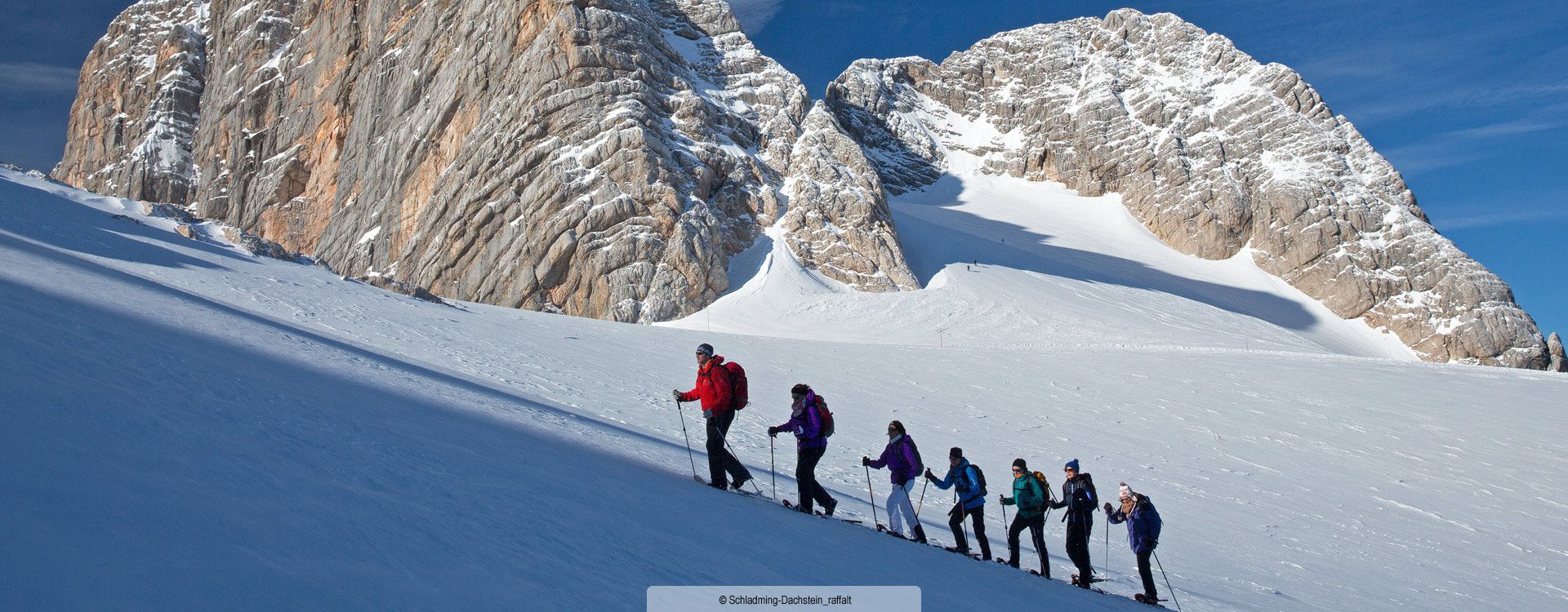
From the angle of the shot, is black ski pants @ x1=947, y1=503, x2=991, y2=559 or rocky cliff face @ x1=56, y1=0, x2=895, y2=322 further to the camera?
rocky cliff face @ x1=56, y1=0, x2=895, y2=322

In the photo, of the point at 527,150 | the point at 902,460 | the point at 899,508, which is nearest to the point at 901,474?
the point at 902,460

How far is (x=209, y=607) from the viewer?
9.60 ft

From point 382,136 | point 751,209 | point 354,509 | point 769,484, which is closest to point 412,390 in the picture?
point 769,484

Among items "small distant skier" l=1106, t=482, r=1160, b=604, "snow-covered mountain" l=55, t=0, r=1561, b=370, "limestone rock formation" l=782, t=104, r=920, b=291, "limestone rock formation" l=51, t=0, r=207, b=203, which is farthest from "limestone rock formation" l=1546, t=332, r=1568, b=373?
"limestone rock formation" l=51, t=0, r=207, b=203

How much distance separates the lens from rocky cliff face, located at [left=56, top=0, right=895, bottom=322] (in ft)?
161

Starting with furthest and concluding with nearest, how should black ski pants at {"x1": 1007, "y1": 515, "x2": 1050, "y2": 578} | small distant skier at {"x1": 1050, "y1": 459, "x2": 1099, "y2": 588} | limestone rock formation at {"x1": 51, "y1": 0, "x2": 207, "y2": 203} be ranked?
limestone rock formation at {"x1": 51, "y1": 0, "x2": 207, "y2": 203}, black ski pants at {"x1": 1007, "y1": 515, "x2": 1050, "y2": 578}, small distant skier at {"x1": 1050, "y1": 459, "x2": 1099, "y2": 588}

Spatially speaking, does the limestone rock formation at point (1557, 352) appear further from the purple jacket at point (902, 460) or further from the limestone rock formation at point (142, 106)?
the limestone rock formation at point (142, 106)

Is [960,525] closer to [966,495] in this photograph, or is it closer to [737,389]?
[966,495]

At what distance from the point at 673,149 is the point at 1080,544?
46.6m

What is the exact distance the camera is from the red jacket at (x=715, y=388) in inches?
340

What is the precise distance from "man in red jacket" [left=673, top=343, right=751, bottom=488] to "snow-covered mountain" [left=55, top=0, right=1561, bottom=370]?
37302 mm

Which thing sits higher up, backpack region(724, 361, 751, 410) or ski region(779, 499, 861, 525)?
backpack region(724, 361, 751, 410)

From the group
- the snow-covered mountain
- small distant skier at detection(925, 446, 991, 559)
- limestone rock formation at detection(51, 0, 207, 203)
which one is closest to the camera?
small distant skier at detection(925, 446, 991, 559)

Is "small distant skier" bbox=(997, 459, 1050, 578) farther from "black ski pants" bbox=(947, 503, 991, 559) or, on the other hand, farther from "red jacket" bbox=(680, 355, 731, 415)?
"red jacket" bbox=(680, 355, 731, 415)
